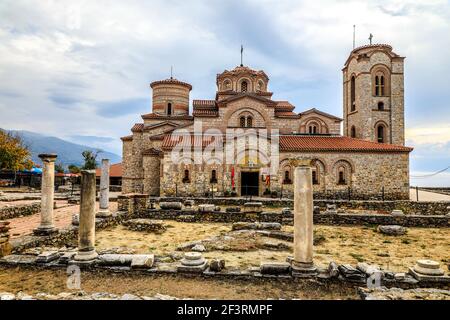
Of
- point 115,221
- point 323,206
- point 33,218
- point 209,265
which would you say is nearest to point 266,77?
point 323,206

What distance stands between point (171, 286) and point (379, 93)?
1075 inches

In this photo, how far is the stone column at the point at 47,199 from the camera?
8.74 meters

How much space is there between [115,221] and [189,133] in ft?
41.4

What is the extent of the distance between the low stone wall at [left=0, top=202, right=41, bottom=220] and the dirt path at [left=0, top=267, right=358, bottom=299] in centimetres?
643

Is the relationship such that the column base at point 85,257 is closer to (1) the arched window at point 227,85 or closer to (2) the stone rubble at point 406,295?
(2) the stone rubble at point 406,295

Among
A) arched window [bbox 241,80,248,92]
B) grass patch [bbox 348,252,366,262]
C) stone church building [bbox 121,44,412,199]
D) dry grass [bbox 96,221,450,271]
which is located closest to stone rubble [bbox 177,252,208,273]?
dry grass [bbox 96,221,450,271]

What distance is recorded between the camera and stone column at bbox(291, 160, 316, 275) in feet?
20.0

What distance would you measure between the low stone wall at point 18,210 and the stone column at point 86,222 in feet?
22.3

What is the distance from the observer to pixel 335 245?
9.80 metres

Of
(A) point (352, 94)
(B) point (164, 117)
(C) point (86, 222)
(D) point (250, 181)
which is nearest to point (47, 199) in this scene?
(C) point (86, 222)

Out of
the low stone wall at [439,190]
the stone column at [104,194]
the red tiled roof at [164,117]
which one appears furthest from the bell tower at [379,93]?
the stone column at [104,194]

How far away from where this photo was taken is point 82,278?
6066 mm

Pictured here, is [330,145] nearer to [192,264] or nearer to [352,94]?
[352,94]
